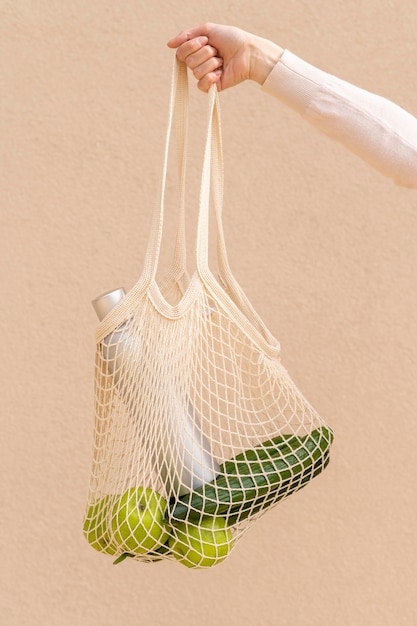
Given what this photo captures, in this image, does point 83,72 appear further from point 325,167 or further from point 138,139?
point 325,167

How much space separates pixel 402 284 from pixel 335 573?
1.80 feet

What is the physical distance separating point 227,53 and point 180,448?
0.48 meters

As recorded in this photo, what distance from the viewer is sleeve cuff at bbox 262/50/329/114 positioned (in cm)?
89

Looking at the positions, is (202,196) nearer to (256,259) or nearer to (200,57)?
(200,57)

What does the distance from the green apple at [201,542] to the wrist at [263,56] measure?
53 centimetres

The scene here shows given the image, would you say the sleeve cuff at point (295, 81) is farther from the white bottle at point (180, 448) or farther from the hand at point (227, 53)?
the white bottle at point (180, 448)

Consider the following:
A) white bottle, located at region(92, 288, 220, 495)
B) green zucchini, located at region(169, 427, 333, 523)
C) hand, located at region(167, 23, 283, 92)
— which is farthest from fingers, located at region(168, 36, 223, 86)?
green zucchini, located at region(169, 427, 333, 523)

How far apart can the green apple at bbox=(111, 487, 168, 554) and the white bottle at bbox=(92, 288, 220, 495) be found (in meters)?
0.03

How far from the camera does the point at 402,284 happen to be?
1.39 meters

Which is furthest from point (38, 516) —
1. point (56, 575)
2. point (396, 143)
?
point (396, 143)

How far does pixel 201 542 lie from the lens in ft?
2.65

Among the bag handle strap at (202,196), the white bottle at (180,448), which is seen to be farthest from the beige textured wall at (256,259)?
the white bottle at (180,448)

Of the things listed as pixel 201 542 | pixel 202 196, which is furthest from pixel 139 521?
pixel 202 196

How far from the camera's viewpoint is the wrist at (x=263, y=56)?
0.91m
